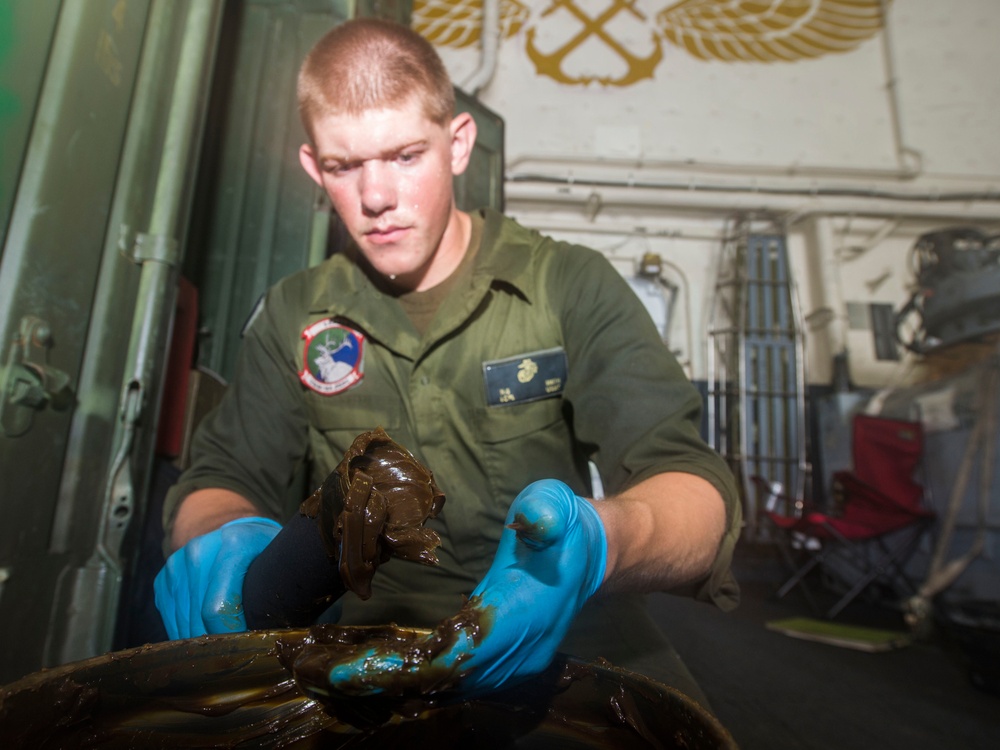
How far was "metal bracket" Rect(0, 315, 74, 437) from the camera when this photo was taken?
0.93 metres

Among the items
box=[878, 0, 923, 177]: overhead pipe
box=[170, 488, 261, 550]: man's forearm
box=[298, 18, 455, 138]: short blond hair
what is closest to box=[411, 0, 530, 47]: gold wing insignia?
box=[878, 0, 923, 177]: overhead pipe

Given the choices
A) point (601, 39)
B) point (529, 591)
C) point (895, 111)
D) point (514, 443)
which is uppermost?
point (601, 39)

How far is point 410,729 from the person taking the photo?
0.57 meters

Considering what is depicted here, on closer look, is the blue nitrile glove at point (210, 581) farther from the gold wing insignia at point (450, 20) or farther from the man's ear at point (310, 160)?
the gold wing insignia at point (450, 20)

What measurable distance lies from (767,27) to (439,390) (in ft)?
18.0

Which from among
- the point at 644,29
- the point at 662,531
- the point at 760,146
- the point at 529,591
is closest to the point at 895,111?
the point at 760,146

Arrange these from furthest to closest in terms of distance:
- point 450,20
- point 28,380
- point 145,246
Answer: point 450,20, point 145,246, point 28,380

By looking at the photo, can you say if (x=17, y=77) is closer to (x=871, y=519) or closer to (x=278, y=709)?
(x=278, y=709)

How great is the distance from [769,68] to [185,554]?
18.9 ft

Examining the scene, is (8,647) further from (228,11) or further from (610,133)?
(610,133)

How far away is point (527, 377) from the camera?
1.15 m

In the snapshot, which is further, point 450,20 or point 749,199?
point 450,20

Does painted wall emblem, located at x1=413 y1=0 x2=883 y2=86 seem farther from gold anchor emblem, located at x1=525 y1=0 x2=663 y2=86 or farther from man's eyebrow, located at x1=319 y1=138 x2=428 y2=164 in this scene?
man's eyebrow, located at x1=319 y1=138 x2=428 y2=164

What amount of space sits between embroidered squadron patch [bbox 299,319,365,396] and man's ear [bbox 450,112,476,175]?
43cm
